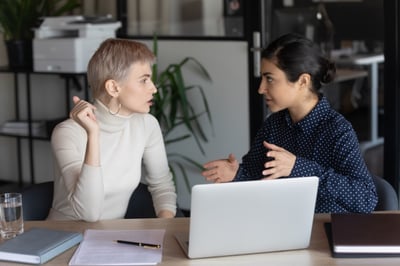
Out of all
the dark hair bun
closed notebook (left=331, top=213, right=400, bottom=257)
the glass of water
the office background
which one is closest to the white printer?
the office background

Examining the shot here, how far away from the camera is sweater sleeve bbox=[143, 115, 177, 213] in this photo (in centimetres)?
287

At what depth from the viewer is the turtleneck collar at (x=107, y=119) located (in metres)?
2.72

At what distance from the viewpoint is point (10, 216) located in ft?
7.43

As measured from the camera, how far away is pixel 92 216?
94.3 inches

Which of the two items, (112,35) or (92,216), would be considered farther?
(112,35)

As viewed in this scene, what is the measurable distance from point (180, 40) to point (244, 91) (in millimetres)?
532

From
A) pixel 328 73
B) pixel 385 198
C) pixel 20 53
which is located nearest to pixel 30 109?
pixel 20 53

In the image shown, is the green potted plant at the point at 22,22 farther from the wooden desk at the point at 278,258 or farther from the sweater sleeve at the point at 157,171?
the wooden desk at the point at 278,258

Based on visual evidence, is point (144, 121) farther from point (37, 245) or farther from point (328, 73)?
point (37, 245)

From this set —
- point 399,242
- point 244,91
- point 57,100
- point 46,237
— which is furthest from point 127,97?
point 57,100

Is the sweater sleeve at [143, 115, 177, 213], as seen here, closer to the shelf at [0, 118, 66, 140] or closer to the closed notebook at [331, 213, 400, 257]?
the closed notebook at [331, 213, 400, 257]

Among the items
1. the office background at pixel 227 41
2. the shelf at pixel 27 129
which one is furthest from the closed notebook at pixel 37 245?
the shelf at pixel 27 129

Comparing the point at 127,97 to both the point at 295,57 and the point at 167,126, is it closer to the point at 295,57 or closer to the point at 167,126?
the point at 295,57

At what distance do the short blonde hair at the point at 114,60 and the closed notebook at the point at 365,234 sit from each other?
873 mm
